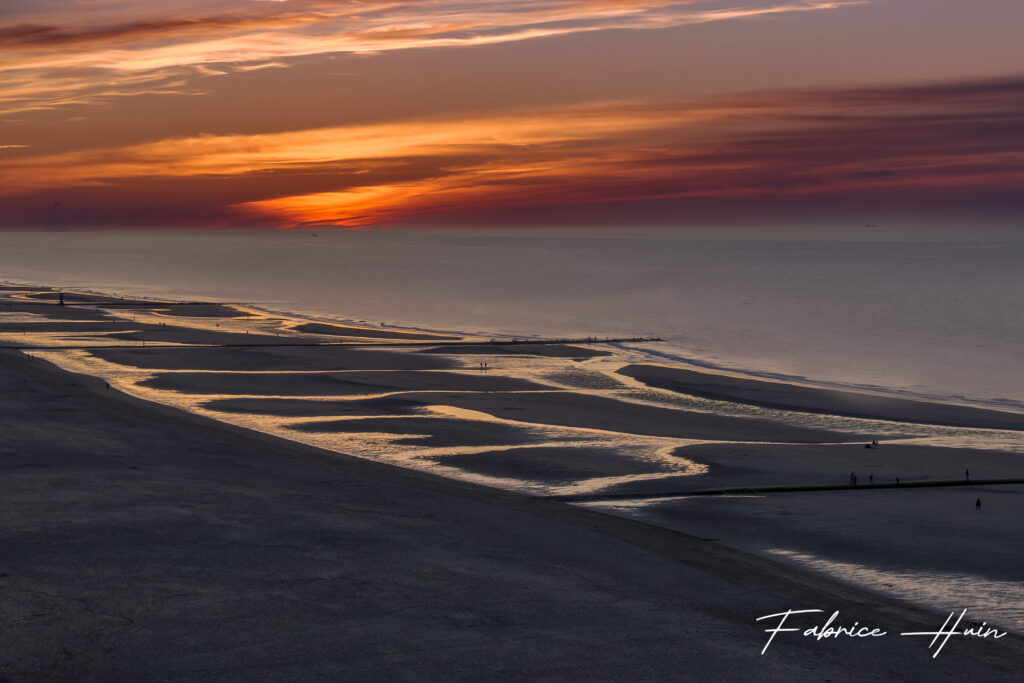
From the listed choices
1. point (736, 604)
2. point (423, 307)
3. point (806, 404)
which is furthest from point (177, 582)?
point (423, 307)

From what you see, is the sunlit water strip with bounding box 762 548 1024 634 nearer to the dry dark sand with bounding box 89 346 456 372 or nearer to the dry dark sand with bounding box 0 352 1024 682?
the dry dark sand with bounding box 0 352 1024 682

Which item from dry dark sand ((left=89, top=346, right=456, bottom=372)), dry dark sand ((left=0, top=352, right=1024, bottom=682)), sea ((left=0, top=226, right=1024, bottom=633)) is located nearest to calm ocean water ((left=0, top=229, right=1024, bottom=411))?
sea ((left=0, top=226, right=1024, bottom=633))

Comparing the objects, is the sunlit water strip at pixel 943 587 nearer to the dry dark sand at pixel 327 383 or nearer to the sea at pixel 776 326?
the sea at pixel 776 326

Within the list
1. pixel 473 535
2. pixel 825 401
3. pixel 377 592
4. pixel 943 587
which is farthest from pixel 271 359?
pixel 943 587

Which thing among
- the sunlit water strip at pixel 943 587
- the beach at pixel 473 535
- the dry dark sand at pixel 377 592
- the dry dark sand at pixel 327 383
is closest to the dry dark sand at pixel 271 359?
the dry dark sand at pixel 327 383

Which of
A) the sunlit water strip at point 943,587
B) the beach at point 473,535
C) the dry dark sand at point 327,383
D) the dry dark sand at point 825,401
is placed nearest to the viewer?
the beach at point 473,535
